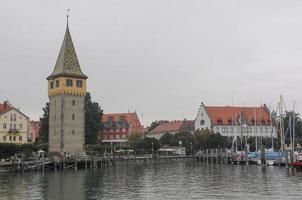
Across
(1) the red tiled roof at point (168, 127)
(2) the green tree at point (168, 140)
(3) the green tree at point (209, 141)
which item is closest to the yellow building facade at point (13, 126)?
(3) the green tree at point (209, 141)

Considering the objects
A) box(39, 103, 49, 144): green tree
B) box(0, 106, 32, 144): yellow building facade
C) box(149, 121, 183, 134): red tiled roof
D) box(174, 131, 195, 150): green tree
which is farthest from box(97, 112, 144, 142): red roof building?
box(0, 106, 32, 144): yellow building facade

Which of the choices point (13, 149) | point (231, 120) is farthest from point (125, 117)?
point (13, 149)

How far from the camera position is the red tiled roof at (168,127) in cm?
16470

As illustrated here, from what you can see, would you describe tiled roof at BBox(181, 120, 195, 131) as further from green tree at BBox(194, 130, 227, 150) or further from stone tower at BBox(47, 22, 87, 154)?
stone tower at BBox(47, 22, 87, 154)

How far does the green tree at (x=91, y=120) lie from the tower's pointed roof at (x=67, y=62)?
2283 centimetres

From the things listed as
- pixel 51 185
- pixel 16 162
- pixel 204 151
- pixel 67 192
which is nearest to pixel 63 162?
pixel 16 162

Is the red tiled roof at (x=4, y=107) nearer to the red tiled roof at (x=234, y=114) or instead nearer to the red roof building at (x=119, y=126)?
the red roof building at (x=119, y=126)

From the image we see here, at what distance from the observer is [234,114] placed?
472ft

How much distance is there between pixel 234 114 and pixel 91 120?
47.1 m

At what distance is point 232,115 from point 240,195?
4062 inches

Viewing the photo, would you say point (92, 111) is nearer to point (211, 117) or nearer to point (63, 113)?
point (63, 113)

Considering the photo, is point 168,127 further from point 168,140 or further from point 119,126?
point 168,140

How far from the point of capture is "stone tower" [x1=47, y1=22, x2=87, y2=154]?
89.5 meters

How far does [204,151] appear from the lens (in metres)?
119
